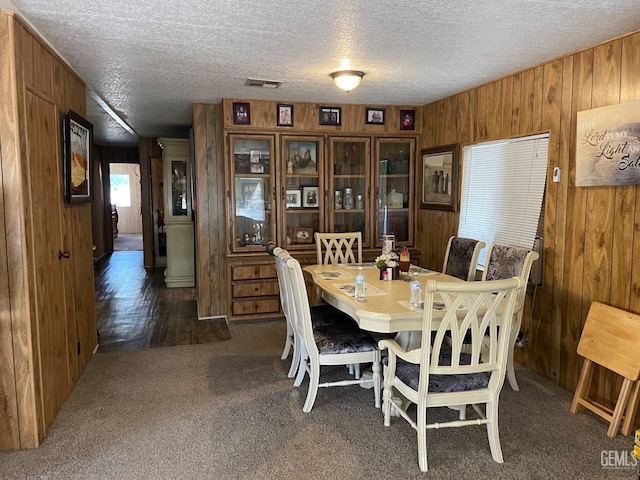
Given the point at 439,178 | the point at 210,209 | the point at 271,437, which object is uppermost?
the point at 439,178

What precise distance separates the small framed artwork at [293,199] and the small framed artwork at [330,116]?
78cm

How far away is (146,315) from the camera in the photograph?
17.7 ft

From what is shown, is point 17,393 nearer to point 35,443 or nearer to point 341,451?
point 35,443

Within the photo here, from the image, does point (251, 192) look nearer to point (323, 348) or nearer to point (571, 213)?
point (323, 348)

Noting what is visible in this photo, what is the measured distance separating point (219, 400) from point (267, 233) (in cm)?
224

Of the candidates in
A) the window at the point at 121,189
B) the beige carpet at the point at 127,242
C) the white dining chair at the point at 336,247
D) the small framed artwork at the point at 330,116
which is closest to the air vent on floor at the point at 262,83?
the small framed artwork at the point at 330,116

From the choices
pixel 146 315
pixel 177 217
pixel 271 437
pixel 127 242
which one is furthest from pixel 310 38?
pixel 127 242

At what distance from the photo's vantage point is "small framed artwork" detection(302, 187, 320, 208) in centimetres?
518

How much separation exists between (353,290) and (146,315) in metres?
3.19

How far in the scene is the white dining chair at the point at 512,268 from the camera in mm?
3059

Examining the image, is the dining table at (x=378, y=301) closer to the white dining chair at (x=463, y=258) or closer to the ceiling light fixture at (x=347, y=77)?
the white dining chair at (x=463, y=258)

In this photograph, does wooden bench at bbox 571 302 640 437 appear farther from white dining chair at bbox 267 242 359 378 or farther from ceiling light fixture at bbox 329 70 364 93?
ceiling light fixture at bbox 329 70 364 93

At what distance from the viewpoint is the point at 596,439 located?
2652 mm

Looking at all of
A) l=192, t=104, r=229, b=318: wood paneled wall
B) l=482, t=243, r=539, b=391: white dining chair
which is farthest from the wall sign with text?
l=192, t=104, r=229, b=318: wood paneled wall
